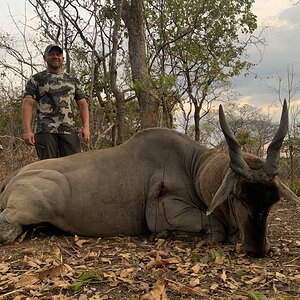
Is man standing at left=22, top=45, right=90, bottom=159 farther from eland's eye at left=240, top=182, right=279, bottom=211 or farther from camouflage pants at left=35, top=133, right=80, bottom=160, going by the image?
eland's eye at left=240, top=182, right=279, bottom=211

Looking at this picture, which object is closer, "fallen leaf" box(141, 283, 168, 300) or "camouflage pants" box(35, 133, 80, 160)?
"fallen leaf" box(141, 283, 168, 300)

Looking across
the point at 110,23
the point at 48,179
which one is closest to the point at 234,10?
the point at 110,23

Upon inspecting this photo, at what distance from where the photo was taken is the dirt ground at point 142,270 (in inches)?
117

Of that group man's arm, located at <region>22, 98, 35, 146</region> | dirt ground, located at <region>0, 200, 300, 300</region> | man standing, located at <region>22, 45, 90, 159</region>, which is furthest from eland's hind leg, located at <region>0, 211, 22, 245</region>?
man standing, located at <region>22, 45, 90, 159</region>

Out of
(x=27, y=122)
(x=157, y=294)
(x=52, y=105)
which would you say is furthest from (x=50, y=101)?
(x=157, y=294)

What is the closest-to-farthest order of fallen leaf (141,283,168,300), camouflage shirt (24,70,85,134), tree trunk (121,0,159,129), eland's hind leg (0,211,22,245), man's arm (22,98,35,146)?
fallen leaf (141,283,168,300), eland's hind leg (0,211,22,245), man's arm (22,98,35,146), camouflage shirt (24,70,85,134), tree trunk (121,0,159,129)

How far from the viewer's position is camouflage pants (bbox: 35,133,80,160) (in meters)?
5.81

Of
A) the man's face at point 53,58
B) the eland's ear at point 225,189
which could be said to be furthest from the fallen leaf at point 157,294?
the man's face at point 53,58

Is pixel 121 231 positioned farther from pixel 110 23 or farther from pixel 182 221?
pixel 110 23

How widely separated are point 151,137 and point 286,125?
5.45ft

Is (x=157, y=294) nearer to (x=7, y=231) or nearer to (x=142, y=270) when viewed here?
(x=142, y=270)

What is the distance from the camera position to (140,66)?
32.8 ft

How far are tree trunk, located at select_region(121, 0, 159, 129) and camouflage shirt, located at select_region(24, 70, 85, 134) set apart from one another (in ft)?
11.4

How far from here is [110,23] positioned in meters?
13.9
